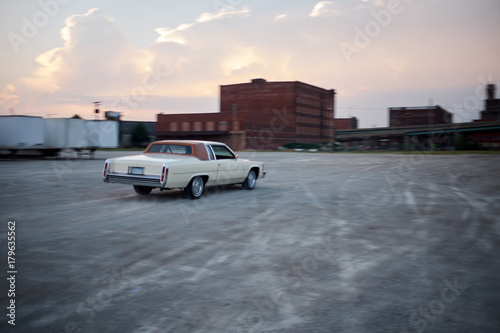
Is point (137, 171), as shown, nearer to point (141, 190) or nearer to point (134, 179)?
point (134, 179)

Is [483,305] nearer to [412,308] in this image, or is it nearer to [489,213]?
[412,308]

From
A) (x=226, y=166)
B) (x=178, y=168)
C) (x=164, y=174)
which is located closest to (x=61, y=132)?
(x=226, y=166)

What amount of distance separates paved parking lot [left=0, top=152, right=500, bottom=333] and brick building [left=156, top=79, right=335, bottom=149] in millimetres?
79436

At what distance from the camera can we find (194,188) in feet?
34.5

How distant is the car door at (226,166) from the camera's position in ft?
37.7

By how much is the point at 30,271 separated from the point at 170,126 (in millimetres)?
97203

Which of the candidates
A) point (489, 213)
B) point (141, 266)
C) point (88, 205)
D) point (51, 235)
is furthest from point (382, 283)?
point (88, 205)

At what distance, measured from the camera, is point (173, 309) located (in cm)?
364

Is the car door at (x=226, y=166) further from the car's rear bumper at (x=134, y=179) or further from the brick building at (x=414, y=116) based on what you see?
the brick building at (x=414, y=116)

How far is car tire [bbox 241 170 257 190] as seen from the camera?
506 inches

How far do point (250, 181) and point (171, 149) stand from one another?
2967 millimetres

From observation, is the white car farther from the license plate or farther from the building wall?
the building wall

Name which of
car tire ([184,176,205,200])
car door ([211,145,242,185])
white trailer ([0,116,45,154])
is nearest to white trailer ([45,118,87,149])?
white trailer ([0,116,45,154])

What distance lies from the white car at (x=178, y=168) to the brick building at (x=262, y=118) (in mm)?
75664
